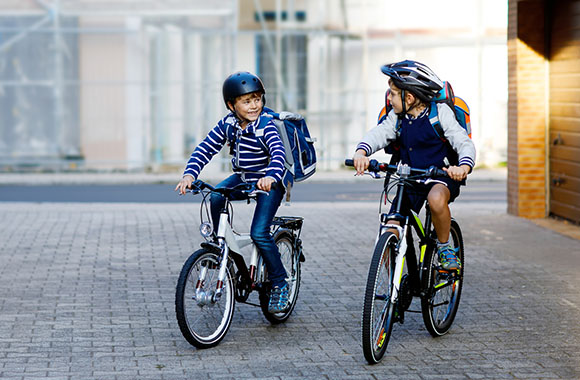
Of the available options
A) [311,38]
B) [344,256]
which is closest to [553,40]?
[344,256]

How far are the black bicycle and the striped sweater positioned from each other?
74 centimetres

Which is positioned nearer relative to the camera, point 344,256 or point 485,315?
point 485,315

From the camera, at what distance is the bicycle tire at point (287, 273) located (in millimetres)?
7312

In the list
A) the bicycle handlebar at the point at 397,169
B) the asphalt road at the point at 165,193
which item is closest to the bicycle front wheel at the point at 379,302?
the bicycle handlebar at the point at 397,169

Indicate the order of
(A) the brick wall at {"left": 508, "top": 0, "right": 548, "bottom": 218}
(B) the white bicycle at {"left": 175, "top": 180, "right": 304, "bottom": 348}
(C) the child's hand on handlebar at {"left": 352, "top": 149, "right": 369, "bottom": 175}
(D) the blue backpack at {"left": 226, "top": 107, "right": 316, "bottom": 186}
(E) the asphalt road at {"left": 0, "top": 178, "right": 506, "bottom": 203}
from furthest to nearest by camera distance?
(E) the asphalt road at {"left": 0, "top": 178, "right": 506, "bottom": 203}, (A) the brick wall at {"left": 508, "top": 0, "right": 548, "bottom": 218}, (D) the blue backpack at {"left": 226, "top": 107, "right": 316, "bottom": 186}, (B) the white bicycle at {"left": 175, "top": 180, "right": 304, "bottom": 348}, (C) the child's hand on handlebar at {"left": 352, "top": 149, "right": 369, "bottom": 175}

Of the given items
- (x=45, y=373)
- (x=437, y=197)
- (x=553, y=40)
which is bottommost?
(x=45, y=373)

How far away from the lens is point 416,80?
21.8 ft

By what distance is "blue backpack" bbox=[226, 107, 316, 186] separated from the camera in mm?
7129

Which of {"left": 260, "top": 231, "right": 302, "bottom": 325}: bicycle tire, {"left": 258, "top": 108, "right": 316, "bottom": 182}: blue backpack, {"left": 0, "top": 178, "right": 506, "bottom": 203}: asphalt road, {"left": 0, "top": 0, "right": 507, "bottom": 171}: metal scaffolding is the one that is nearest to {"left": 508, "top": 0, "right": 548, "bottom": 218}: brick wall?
{"left": 0, "top": 178, "right": 506, "bottom": 203}: asphalt road

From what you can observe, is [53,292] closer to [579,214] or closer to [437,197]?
[437,197]

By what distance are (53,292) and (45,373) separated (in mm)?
2603

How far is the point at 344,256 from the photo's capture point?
10.5 meters

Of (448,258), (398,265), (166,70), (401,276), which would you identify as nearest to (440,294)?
(448,258)

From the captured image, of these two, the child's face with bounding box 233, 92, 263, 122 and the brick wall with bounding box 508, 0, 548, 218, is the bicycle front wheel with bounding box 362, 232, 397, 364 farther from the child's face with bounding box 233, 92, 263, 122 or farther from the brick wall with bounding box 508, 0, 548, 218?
the brick wall with bounding box 508, 0, 548, 218
